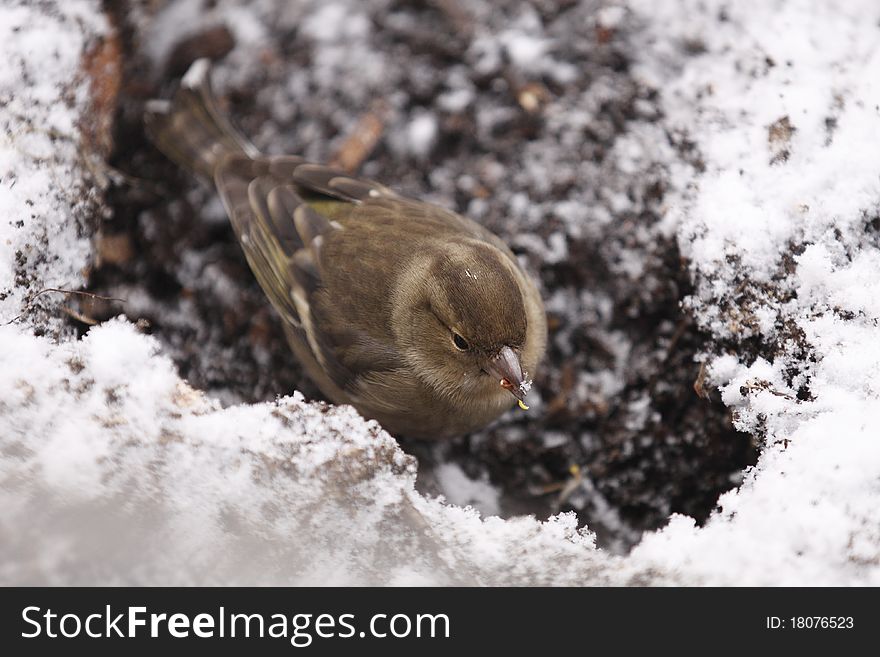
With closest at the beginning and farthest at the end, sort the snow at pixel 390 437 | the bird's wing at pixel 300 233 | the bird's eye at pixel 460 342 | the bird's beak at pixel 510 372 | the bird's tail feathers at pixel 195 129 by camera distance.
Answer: the snow at pixel 390 437 < the bird's beak at pixel 510 372 < the bird's eye at pixel 460 342 < the bird's wing at pixel 300 233 < the bird's tail feathers at pixel 195 129

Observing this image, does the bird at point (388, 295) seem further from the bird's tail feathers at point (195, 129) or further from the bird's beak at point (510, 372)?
the bird's tail feathers at point (195, 129)

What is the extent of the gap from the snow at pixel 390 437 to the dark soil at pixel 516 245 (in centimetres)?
20

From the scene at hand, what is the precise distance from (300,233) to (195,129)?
751 millimetres

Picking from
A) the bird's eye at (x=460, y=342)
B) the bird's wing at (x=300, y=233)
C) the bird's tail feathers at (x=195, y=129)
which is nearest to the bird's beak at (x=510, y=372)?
the bird's eye at (x=460, y=342)

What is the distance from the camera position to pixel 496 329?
240 cm

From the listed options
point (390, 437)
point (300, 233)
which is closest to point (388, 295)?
point (300, 233)

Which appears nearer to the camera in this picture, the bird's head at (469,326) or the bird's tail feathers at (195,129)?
the bird's head at (469,326)

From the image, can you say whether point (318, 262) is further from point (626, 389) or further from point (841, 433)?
point (841, 433)

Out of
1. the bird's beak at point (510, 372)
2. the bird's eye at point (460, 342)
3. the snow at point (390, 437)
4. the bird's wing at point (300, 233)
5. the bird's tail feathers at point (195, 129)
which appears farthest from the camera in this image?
the bird's tail feathers at point (195, 129)

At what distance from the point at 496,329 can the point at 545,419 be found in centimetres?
68

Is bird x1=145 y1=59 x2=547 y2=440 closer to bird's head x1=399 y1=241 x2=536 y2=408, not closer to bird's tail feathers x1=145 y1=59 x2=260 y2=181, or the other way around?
bird's head x1=399 y1=241 x2=536 y2=408

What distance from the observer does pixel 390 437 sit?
2328mm

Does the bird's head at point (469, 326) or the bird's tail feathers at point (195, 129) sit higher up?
the bird's tail feathers at point (195, 129)

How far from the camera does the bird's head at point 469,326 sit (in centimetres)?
239
